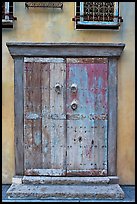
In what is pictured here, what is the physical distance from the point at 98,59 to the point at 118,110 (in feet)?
3.08

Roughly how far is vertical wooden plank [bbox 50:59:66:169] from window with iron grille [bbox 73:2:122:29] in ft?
2.60

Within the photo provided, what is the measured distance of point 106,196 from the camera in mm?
4531

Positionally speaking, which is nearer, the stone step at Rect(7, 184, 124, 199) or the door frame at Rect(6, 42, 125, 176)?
the stone step at Rect(7, 184, 124, 199)

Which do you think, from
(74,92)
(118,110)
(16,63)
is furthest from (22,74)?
(118,110)

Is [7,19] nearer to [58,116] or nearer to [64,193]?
[58,116]

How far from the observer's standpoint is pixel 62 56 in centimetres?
491

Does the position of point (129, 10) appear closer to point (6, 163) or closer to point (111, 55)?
point (111, 55)

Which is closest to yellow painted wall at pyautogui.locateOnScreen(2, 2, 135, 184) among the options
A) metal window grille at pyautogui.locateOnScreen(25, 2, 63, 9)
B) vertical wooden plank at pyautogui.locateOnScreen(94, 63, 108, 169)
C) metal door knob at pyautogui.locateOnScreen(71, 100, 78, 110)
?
metal window grille at pyautogui.locateOnScreen(25, 2, 63, 9)

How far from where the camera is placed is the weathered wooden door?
16.2 feet

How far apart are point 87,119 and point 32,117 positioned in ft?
3.01

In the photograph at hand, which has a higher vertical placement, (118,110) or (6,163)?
(118,110)

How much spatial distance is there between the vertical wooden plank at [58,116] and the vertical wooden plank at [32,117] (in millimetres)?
215

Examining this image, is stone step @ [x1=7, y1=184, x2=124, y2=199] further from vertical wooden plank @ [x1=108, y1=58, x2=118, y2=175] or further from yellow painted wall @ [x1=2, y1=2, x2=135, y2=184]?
yellow painted wall @ [x1=2, y1=2, x2=135, y2=184]

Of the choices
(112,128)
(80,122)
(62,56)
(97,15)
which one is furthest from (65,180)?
(97,15)
